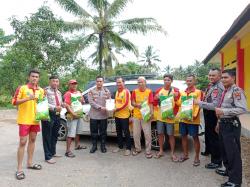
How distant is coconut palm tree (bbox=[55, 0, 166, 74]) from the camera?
752 inches

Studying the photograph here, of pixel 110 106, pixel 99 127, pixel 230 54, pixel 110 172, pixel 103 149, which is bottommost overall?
pixel 110 172

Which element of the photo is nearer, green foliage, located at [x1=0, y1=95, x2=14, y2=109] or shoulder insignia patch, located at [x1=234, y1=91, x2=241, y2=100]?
shoulder insignia patch, located at [x1=234, y1=91, x2=241, y2=100]

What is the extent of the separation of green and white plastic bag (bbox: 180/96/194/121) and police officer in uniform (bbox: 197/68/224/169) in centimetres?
27

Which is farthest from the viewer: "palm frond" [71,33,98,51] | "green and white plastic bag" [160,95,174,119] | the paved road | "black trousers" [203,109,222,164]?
"palm frond" [71,33,98,51]

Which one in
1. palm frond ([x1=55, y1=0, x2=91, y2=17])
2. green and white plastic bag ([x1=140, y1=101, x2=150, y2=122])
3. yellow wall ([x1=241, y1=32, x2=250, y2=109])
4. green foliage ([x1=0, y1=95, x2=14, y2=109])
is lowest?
green foliage ([x1=0, y1=95, x2=14, y2=109])

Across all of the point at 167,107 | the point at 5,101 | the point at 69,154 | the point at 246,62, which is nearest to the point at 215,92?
the point at 167,107

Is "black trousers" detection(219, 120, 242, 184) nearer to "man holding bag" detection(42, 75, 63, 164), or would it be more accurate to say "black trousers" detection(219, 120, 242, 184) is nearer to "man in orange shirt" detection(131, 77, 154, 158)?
"man in orange shirt" detection(131, 77, 154, 158)

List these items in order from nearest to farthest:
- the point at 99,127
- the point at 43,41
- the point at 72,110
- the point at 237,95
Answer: the point at 237,95
the point at 72,110
the point at 99,127
the point at 43,41

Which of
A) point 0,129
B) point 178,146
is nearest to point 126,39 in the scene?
point 0,129

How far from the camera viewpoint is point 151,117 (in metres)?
6.85

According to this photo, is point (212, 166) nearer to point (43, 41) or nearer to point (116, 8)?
point (43, 41)

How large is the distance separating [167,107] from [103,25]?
14.2 meters

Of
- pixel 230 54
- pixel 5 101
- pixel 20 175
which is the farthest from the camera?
pixel 5 101

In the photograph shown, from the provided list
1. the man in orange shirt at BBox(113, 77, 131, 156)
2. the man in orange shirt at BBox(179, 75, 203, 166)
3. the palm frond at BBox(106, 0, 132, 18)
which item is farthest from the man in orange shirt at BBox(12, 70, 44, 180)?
the palm frond at BBox(106, 0, 132, 18)
